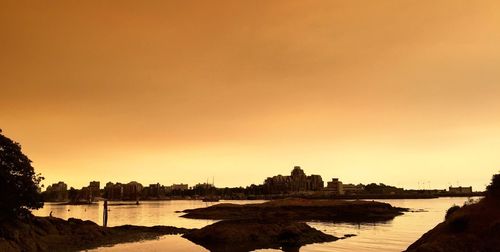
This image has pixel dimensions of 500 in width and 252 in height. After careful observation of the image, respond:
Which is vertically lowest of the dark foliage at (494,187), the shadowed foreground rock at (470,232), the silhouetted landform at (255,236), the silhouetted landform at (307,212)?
the silhouetted landform at (307,212)

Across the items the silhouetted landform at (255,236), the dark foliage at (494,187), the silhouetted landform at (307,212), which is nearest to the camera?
the dark foliage at (494,187)

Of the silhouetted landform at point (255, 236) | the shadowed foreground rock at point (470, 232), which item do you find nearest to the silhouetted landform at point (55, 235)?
the silhouetted landform at point (255, 236)

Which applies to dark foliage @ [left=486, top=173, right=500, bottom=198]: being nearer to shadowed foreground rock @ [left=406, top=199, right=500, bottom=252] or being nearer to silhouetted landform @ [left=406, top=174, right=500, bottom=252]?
silhouetted landform @ [left=406, top=174, right=500, bottom=252]

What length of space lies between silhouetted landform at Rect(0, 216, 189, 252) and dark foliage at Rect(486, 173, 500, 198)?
1507 inches

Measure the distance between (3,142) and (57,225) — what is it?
543 inches

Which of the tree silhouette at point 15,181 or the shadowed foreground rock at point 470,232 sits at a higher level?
the tree silhouette at point 15,181

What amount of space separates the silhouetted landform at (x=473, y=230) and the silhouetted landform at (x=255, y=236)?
21969 millimetres

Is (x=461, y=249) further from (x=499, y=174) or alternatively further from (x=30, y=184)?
(x=30, y=184)

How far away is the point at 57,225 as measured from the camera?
50906mm

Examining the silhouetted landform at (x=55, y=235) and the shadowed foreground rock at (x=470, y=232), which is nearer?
the shadowed foreground rock at (x=470, y=232)

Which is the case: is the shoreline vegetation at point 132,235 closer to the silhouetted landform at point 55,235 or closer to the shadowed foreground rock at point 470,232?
the silhouetted landform at point 55,235

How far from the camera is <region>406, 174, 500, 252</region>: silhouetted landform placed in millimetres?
25250

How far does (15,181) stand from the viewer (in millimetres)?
41094

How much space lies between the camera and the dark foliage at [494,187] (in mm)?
29531
